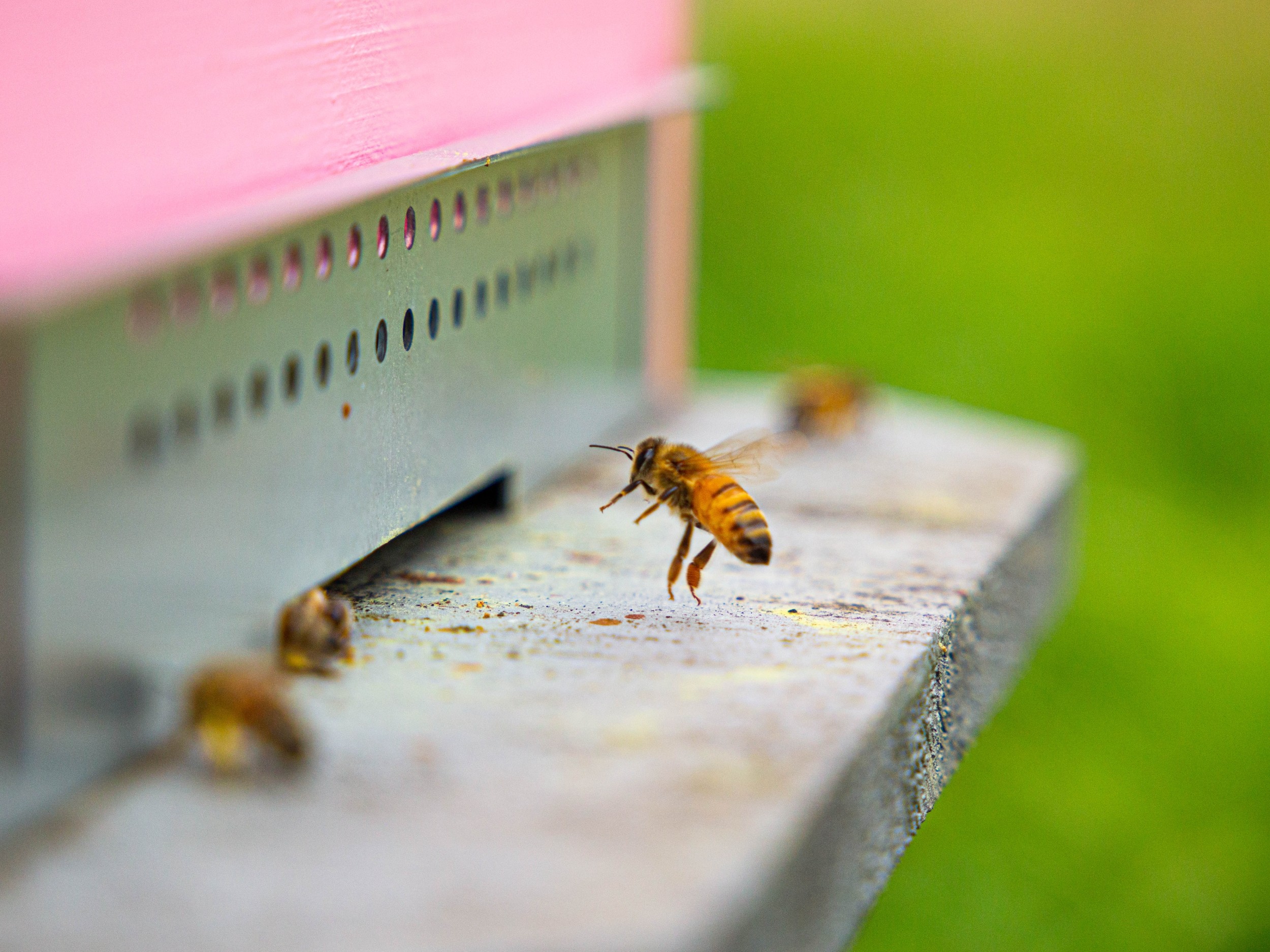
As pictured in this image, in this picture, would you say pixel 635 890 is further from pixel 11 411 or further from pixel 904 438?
pixel 904 438

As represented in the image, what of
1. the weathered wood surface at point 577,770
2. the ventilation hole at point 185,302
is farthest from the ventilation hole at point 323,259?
the weathered wood surface at point 577,770

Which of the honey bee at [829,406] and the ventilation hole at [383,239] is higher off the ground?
the ventilation hole at [383,239]

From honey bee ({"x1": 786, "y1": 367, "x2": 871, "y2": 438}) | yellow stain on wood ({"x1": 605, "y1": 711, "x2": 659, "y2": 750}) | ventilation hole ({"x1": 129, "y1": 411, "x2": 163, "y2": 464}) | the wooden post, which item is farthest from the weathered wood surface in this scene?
the wooden post

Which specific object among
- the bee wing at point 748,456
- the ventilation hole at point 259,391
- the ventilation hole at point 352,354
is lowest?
the bee wing at point 748,456

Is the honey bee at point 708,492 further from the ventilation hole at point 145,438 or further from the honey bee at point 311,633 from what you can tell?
the ventilation hole at point 145,438

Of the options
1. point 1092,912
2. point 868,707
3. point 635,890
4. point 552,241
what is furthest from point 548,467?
point 1092,912

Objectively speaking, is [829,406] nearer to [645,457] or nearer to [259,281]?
[645,457]

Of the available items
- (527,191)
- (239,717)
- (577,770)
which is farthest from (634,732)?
(527,191)
